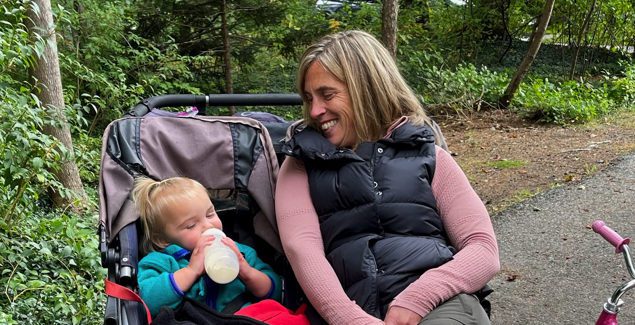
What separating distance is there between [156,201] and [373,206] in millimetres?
833

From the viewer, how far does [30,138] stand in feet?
12.4

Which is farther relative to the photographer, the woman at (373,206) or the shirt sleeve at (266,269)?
the shirt sleeve at (266,269)

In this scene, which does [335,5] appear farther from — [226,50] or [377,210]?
[377,210]

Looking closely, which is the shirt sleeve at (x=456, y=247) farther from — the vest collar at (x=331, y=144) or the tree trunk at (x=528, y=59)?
the tree trunk at (x=528, y=59)

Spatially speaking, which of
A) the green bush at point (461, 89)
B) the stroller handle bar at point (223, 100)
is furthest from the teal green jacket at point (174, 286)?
the green bush at point (461, 89)

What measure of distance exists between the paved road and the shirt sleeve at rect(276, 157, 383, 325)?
6.75ft

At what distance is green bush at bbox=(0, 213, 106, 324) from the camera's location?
372 centimetres

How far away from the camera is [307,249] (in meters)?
2.65

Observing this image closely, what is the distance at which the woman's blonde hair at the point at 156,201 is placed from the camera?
2.71 m

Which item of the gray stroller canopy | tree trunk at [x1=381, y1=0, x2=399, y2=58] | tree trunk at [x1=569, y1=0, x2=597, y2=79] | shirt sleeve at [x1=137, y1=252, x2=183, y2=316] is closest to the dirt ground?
tree trunk at [x1=381, y1=0, x2=399, y2=58]

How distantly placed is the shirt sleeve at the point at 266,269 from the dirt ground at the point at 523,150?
3819 mm

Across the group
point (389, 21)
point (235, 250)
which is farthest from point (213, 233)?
point (389, 21)

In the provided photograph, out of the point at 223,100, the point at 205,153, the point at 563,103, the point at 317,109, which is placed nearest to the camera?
the point at 317,109

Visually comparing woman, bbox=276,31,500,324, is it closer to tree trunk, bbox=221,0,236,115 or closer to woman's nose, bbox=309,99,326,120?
woman's nose, bbox=309,99,326,120
